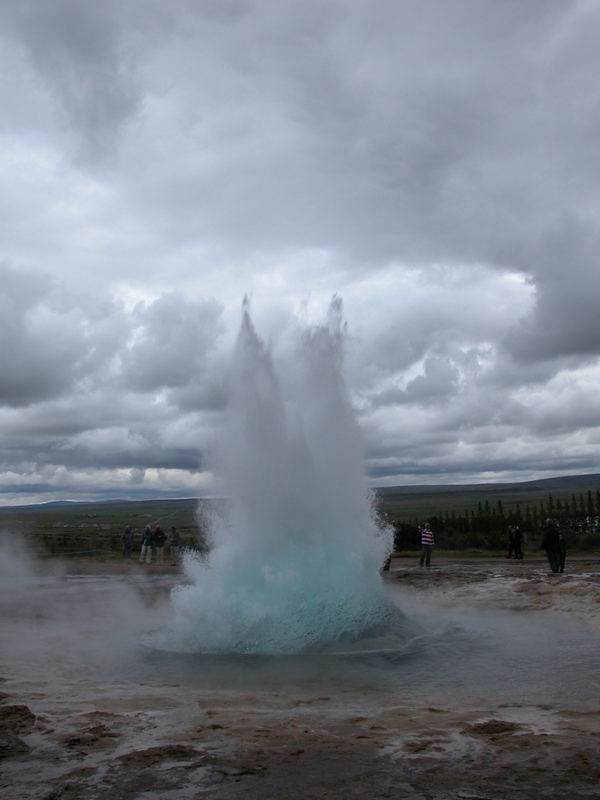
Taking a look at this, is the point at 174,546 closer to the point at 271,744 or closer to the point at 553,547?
the point at 553,547

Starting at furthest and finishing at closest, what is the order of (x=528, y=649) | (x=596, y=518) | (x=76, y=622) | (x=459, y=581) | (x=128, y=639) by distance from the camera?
(x=596, y=518) → (x=459, y=581) → (x=76, y=622) → (x=128, y=639) → (x=528, y=649)

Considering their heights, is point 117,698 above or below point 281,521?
below

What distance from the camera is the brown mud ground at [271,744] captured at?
4.07 meters

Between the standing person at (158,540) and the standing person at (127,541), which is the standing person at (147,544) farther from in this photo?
the standing person at (127,541)

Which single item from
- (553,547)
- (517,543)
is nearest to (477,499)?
(517,543)

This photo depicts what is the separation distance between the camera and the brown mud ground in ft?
13.4

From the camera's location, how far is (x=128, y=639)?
398 inches

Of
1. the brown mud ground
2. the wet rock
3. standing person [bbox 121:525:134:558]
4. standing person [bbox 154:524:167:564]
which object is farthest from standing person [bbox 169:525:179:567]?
the wet rock

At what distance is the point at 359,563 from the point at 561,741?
571 cm

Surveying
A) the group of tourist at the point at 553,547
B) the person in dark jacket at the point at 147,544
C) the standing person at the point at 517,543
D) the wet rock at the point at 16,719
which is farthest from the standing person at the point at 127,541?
the wet rock at the point at 16,719

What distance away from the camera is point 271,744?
16.1 ft

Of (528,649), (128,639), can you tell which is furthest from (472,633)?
(128,639)

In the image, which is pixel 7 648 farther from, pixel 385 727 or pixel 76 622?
pixel 385 727

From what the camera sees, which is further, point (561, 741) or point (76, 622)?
point (76, 622)
